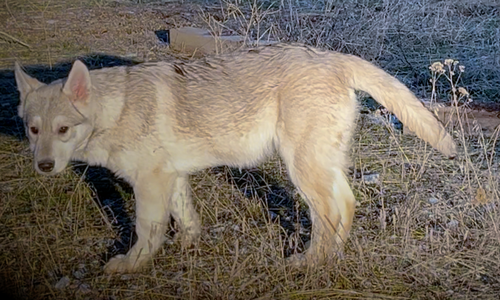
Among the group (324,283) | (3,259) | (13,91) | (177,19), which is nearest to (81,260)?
(3,259)

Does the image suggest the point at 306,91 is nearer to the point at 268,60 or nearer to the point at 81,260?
the point at 268,60

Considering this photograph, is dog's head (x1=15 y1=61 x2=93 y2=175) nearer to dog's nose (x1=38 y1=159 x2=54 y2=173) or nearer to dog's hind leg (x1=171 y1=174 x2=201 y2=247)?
dog's nose (x1=38 y1=159 x2=54 y2=173)

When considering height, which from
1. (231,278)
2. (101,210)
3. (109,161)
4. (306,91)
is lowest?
(101,210)

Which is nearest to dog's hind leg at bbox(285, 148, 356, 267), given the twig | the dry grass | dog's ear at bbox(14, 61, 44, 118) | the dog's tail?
the dry grass

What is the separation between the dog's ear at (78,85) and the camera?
3.94 meters

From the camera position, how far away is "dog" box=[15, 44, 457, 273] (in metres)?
4.01

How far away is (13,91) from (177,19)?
3849 mm

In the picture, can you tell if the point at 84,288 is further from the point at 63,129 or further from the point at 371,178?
the point at 371,178

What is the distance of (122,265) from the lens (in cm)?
414

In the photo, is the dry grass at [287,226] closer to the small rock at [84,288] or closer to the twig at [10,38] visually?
the small rock at [84,288]

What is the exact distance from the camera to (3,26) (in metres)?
10.2

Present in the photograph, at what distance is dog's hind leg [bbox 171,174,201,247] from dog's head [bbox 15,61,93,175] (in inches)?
32.6

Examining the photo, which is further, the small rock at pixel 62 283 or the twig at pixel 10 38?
the twig at pixel 10 38

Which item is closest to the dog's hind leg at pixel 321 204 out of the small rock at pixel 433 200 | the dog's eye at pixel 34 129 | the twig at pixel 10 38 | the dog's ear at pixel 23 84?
the small rock at pixel 433 200
